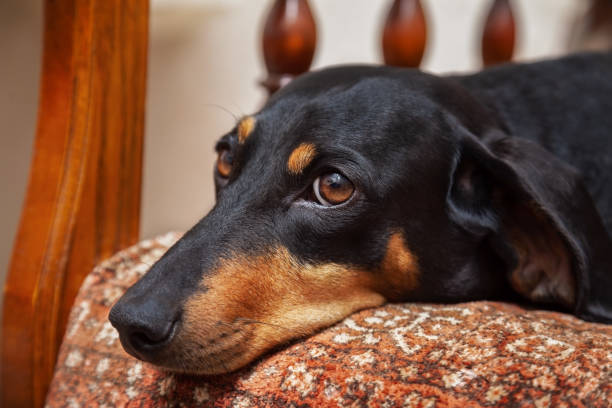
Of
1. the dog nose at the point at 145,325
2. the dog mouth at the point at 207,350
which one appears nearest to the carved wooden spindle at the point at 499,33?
the dog mouth at the point at 207,350

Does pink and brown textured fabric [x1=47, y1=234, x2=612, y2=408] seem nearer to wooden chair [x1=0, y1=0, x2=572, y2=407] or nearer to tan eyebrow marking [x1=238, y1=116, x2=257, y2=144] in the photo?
wooden chair [x1=0, y1=0, x2=572, y2=407]

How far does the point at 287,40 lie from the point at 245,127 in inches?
35.5

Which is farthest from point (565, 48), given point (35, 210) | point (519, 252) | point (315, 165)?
point (35, 210)

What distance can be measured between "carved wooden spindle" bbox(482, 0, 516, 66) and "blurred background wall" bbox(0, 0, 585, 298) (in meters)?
0.34

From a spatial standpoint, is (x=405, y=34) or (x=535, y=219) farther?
(x=405, y=34)

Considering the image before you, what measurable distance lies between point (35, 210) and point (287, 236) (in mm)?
765

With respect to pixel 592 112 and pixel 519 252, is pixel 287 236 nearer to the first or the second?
pixel 519 252

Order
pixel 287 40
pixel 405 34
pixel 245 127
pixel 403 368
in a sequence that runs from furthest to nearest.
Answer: pixel 405 34, pixel 287 40, pixel 245 127, pixel 403 368

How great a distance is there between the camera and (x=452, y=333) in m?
1.32

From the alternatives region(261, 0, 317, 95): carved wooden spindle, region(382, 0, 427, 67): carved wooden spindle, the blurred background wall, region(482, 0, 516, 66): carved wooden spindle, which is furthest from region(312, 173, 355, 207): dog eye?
region(482, 0, 516, 66): carved wooden spindle

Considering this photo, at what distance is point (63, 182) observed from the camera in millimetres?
1765

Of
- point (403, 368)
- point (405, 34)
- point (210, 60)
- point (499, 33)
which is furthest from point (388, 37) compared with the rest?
point (403, 368)

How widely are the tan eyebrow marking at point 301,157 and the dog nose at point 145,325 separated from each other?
0.45 m

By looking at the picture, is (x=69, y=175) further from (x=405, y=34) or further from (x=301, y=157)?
(x=405, y=34)
